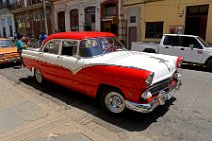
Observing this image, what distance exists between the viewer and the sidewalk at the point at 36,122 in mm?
3578

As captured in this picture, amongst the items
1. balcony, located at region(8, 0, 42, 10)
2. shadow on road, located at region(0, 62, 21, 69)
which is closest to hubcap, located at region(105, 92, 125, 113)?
shadow on road, located at region(0, 62, 21, 69)

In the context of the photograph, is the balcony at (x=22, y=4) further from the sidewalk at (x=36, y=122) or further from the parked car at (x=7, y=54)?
the sidewalk at (x=36, y=122)

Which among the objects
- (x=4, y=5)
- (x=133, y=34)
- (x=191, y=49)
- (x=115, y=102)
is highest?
(x=4, y=5)

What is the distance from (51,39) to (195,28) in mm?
9766

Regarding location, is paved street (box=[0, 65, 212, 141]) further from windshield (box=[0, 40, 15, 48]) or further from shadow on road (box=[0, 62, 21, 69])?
windshield (box=[0, 40, 15, 48])

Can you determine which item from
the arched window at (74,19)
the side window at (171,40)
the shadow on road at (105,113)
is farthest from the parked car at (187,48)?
the arched window at (74,19)

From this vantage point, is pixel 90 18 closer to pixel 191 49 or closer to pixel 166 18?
pixel 166 18

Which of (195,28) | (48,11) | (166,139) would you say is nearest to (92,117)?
(166,139)

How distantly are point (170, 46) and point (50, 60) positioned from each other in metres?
6.48

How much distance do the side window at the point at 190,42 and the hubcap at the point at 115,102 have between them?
21.0 feet

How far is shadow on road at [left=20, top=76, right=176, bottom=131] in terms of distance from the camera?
3.96 metres

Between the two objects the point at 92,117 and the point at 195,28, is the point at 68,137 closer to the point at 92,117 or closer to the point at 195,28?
the point at 92,117

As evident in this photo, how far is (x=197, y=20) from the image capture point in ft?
39.5

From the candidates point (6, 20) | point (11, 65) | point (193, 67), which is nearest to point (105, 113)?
point (193, 67)
